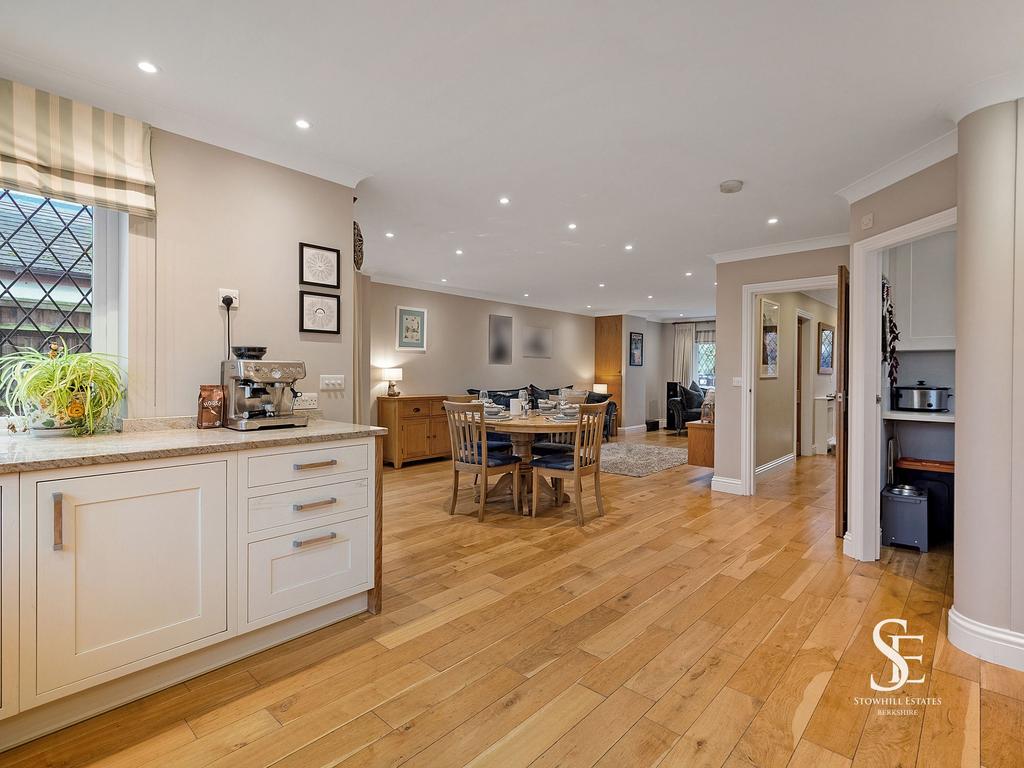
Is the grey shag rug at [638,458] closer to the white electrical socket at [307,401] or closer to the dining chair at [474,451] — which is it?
the dining chair at [474,451]

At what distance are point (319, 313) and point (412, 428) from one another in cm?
376

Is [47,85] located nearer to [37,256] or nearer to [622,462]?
[37,256]

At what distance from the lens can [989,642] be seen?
219 centimetres

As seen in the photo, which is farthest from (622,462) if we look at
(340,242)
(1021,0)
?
(1021,0)

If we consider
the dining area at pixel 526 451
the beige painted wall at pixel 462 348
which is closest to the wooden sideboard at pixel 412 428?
the beige painted wall at pixel 462 348

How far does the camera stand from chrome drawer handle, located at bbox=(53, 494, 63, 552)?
163cm

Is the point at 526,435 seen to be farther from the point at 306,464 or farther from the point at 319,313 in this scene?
the point at 306,464

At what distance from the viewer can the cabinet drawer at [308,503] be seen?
2.13m

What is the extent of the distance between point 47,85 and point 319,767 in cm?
294

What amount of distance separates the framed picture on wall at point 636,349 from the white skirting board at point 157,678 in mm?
9041

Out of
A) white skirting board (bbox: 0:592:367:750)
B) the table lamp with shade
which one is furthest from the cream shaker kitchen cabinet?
the table lamp with shade

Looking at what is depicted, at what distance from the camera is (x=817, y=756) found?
63.4 inches

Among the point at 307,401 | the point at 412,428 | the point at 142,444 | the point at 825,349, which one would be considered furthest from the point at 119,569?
the point at 825,349

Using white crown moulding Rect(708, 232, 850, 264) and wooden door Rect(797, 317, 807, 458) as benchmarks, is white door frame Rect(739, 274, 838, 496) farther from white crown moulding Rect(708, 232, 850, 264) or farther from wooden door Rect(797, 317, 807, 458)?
wooden door Rect(797, 317, 807, 458)
